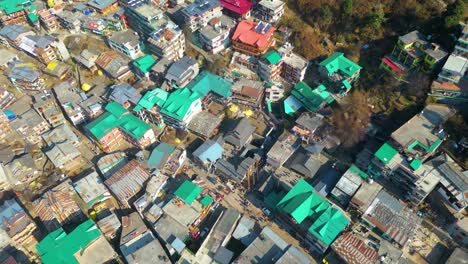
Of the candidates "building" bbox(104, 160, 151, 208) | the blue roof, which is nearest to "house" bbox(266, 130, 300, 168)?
the blue roof

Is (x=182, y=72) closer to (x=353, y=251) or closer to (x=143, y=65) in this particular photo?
(x=143, y=65)

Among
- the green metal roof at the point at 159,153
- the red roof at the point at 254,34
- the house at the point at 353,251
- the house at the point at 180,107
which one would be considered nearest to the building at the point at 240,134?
the house at the point at 180,107

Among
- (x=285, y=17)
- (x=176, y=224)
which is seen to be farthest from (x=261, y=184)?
(x=285, y=17)

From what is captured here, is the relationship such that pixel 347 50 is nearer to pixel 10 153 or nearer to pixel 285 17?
pixel 285 17

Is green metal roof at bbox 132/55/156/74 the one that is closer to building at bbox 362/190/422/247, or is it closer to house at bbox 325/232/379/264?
house at bbox 325/232/379/264

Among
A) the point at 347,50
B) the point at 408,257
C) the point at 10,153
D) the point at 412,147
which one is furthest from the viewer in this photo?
the point at 347,50

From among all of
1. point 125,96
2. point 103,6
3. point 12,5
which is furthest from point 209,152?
point 12,5
